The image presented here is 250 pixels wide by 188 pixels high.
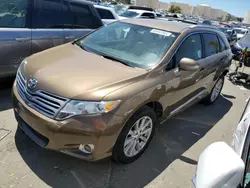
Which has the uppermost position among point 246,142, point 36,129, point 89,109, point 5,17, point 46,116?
point 5,17

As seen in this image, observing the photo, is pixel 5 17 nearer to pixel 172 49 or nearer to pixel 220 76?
pixel 172 49

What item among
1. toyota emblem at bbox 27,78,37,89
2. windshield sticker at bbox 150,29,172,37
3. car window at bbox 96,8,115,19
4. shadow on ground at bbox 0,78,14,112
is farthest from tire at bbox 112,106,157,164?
car window at bbox 96,8,115,19

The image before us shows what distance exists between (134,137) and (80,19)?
131 inches

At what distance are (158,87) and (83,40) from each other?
1572mm

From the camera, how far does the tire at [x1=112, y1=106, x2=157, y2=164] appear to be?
260cm

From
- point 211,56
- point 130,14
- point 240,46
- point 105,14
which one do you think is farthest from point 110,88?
point 130,14

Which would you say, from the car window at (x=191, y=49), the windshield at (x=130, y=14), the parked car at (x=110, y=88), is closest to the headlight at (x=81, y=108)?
the parked car at (x=110, y=88)

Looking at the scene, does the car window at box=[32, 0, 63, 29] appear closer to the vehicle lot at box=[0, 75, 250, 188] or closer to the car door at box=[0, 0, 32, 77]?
the car door at box=[0, 0, 32, 77]

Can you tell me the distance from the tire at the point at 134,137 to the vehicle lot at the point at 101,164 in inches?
5.1

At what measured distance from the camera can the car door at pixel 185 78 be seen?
3.24 meters

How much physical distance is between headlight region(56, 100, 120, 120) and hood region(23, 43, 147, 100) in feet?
0.18

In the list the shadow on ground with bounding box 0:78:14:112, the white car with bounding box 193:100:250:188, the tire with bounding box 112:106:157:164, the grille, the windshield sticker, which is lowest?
the shadow on ground with bounding box 0:78:14:112

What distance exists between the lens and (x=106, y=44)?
11.6 ft

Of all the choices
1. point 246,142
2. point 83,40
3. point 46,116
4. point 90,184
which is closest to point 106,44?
point 83,40
